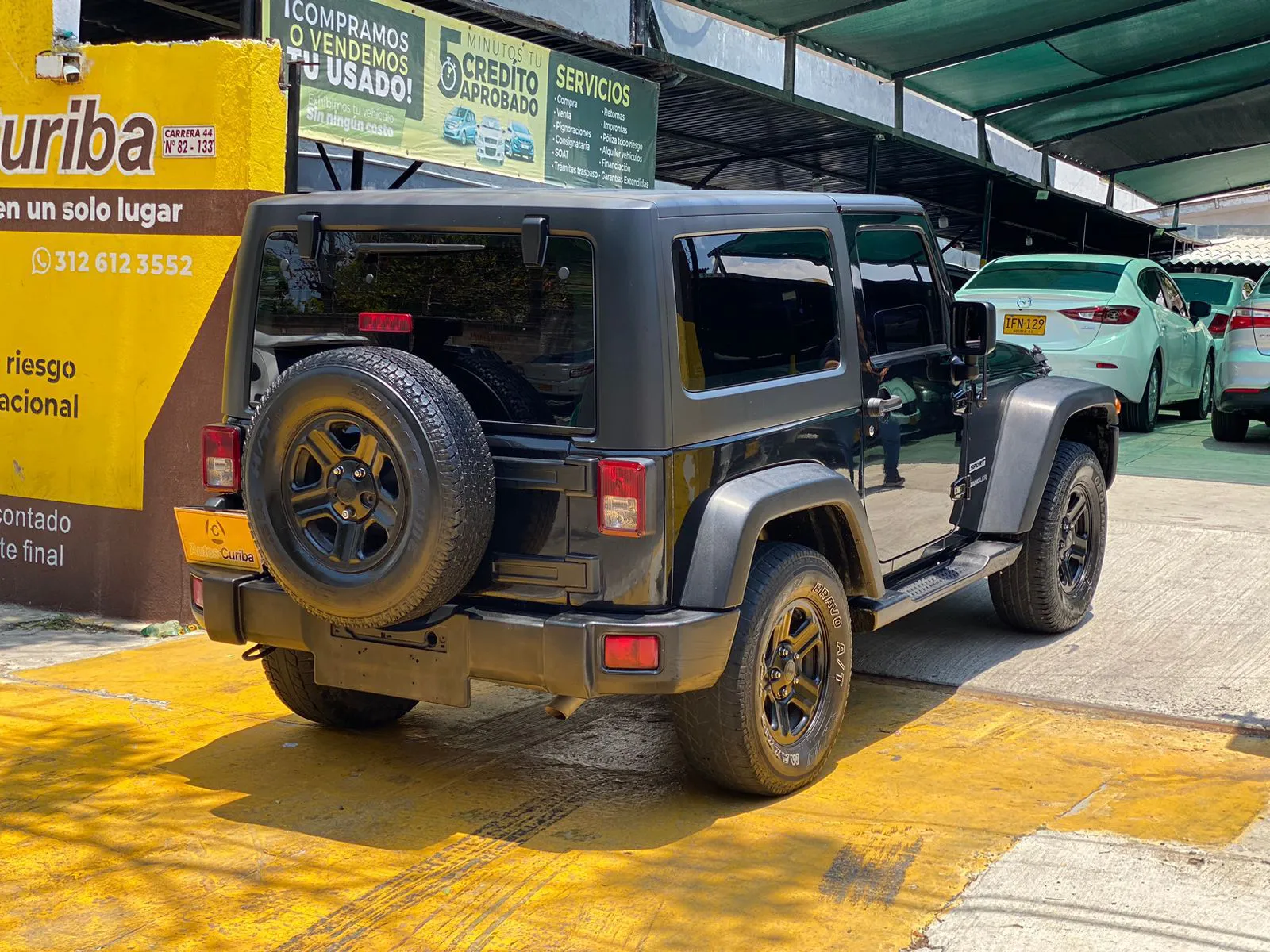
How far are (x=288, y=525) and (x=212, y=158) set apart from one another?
2870 millimetres

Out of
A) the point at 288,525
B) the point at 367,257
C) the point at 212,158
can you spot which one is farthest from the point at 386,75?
the point at 288,525

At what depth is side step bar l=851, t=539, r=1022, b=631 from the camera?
16.9 ft

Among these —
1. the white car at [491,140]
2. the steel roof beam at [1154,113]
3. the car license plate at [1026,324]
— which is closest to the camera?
the white car at [491,140]

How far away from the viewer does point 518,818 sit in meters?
4.48

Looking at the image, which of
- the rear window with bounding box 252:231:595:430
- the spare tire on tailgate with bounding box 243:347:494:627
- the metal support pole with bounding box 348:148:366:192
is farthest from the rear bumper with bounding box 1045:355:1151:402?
the spare tire on tailgate with bounding box 243:347:494:627

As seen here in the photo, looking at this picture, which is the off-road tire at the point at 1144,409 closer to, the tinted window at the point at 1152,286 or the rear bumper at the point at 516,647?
the tinted window at the point at 1152,286

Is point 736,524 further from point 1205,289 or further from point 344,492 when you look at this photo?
point 1205,289

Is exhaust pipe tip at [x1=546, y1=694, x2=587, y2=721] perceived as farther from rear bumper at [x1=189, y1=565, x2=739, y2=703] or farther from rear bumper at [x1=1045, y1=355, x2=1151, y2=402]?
rear bumper at [x1=1045, y1=355, x2=1151, y2=402]

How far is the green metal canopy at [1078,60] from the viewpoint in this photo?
506 inches

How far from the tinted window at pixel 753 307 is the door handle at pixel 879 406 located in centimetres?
25

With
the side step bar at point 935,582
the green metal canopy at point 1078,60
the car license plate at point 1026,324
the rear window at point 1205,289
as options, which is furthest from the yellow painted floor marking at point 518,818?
the rear window at point 1205,289

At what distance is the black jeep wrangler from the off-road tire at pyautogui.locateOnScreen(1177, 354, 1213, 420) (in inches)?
430

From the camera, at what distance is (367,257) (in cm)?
457

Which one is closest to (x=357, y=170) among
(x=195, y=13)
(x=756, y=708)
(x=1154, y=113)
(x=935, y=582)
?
(x=195, y=13)
